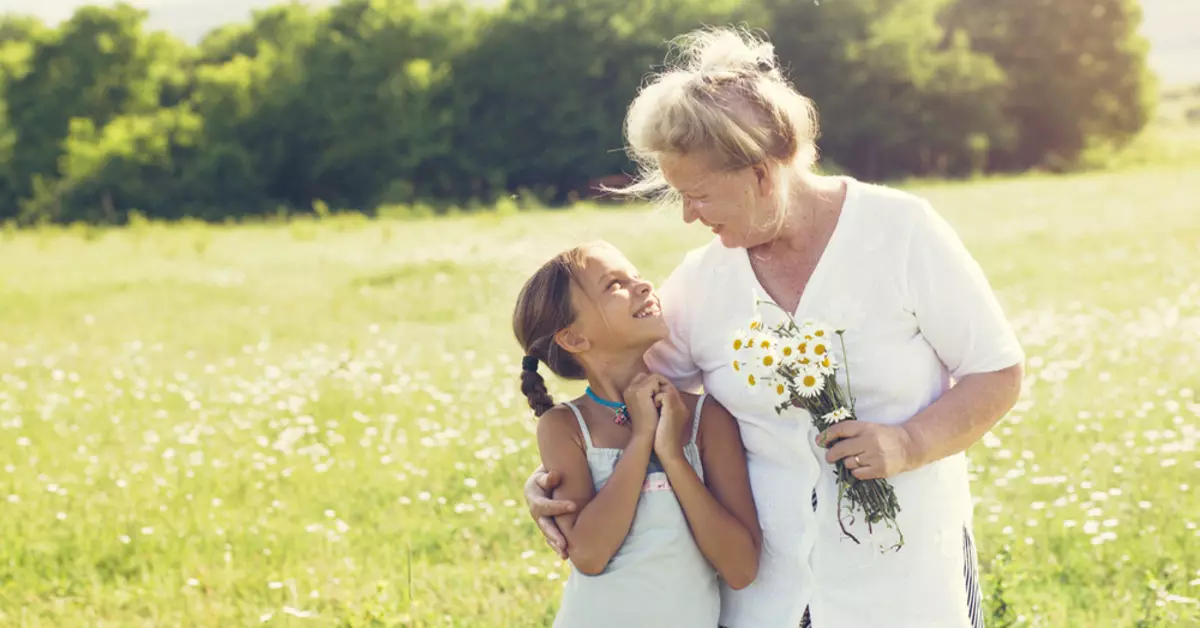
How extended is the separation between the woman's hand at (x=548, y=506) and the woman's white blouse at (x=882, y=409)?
55 cm

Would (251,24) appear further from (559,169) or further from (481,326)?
(481,326)

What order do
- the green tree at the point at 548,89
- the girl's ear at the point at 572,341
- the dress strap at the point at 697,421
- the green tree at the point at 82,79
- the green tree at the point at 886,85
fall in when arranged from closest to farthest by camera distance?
1. the dress strap at the point at 697,421
2. the girl's ear at the point at 572,341
3. the green tree at the point at 548,89
4. the green tree at the point at 82,79
5. the green tree at the point at 886,85

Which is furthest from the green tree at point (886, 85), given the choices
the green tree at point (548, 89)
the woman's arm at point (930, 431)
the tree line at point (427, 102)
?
the woman's arm at point (930, 431)

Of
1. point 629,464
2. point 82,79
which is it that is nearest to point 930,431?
point 629,464

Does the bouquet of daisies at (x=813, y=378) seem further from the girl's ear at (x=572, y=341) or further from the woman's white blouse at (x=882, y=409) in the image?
the girl's ear at (x=572, y=341)

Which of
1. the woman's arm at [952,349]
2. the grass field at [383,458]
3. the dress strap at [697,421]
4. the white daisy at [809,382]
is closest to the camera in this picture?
the white daisy at [809,382]

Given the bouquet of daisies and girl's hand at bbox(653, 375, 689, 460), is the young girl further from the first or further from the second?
the bouquet of daisies

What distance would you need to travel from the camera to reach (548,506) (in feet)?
10.8

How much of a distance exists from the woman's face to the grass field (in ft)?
1.77

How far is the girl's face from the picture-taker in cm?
340

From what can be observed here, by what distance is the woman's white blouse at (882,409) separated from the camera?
10.4ft

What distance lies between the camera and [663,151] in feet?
10.8

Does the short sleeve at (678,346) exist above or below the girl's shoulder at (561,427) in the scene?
above

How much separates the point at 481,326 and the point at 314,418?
4.16 m
